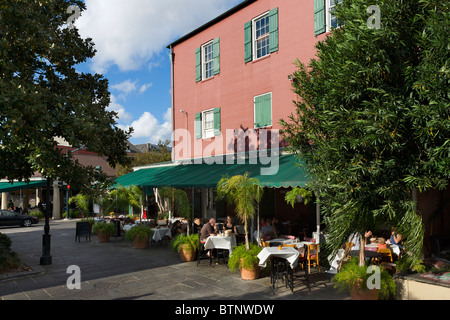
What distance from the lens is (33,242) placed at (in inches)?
661

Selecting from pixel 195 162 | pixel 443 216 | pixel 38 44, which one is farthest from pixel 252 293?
pixel 195 162

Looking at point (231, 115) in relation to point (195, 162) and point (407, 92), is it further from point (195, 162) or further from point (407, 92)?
point (407, 92)

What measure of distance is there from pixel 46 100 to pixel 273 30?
29.1 ft

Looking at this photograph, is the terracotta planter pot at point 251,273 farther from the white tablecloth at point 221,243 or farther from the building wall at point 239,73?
the building wall at point 239,73

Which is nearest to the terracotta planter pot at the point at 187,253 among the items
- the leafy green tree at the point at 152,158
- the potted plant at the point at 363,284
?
the potted plant at the point at 363,284

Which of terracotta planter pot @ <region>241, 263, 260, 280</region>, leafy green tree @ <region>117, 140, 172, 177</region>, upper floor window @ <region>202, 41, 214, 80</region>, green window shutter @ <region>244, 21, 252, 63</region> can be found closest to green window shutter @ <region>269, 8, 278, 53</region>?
green window shutter @ <region>244, 21, 252, 63</region>

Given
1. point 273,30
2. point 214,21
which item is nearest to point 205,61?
point 214,21

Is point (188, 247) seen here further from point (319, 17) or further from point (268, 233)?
point (319, 17)

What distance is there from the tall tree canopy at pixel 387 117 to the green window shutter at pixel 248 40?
8.51m

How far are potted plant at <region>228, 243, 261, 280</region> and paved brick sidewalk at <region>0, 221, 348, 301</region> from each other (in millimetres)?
206

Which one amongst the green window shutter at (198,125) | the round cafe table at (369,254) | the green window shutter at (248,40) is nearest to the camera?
the round cafe table at (369,254)

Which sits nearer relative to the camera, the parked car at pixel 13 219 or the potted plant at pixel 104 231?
the potted plant at pixel 104 231

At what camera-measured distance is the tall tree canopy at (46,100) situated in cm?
878

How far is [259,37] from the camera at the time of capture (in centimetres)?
1483
